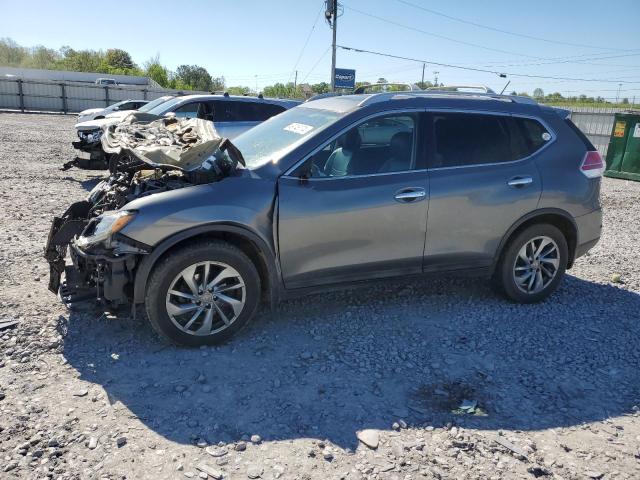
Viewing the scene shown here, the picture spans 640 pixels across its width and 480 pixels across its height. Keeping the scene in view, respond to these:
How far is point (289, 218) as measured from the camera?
12.5 ft

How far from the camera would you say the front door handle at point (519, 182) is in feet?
14.7

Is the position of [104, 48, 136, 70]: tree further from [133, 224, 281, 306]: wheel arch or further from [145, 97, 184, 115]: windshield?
[133, 224, 281, 306]: wheel arch

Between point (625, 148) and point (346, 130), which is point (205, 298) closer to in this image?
point (346, 130)

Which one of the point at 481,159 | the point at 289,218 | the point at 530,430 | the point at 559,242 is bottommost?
the point at 530,430

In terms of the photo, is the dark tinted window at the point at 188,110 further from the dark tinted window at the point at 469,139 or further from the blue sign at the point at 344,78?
the blue sign at the point at 344,78

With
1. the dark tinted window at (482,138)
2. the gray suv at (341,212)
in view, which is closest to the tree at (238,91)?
the gray suv at (341,212)

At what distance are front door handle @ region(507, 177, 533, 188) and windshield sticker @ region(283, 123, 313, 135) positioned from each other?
1.83 metres

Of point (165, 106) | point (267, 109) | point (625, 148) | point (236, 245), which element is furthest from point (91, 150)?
point (625, 148)

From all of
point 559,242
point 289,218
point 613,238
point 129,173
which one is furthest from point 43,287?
point 613,238

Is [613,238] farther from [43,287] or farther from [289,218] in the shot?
[43,287]

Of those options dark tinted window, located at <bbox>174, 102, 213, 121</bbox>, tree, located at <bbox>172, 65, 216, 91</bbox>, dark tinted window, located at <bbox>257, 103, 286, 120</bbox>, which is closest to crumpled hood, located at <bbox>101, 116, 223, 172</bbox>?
dark tinted window, located at <bbox>174, 102, 213, 121</bbox>

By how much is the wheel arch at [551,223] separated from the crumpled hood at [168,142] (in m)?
2.67

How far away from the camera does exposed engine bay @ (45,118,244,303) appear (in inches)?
138

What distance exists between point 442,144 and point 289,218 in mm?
1543
